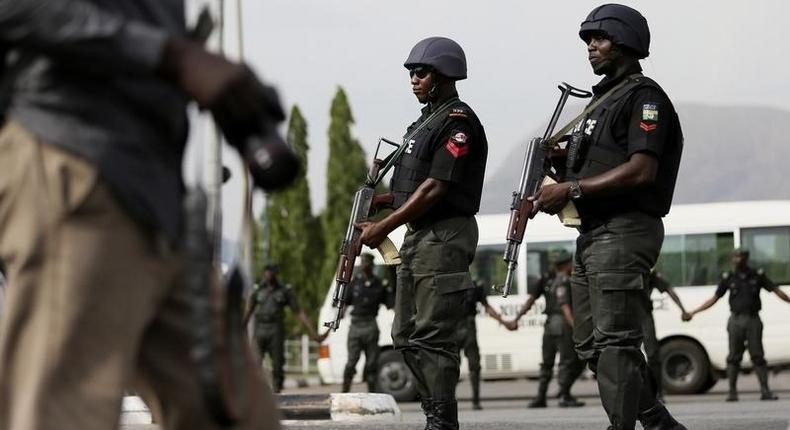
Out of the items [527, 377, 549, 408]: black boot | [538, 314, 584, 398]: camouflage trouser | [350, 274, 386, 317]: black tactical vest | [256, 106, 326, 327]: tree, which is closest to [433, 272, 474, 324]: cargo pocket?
[538, 314, 584, 398]: camouflage trouser

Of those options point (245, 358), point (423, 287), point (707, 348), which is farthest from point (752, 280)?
point (245, 358)

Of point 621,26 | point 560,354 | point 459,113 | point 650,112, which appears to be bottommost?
point 560,354

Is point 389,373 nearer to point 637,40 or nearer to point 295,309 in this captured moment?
point 295,309

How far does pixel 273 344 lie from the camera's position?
22.0 metres

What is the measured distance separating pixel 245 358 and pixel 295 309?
1784cm

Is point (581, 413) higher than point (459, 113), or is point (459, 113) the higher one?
point (459, 113)

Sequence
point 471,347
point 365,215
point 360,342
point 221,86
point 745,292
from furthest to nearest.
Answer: point 360,342
point 471,347
point 745,292
point 365,215
point 221,86

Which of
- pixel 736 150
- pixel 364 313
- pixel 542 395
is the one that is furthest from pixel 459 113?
pixel 736 150

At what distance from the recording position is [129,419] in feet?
34.3

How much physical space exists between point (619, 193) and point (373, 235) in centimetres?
169

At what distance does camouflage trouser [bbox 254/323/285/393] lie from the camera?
21.8m

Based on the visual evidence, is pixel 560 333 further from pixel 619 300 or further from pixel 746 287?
pixel 619 300

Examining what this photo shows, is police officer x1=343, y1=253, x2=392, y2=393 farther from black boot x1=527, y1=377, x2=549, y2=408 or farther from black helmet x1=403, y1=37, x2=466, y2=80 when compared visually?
black helmet x1=403, y1=37, x2=466, y2=80

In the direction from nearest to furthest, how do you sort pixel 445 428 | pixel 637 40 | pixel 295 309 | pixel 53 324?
pixel 53 324, pixel 637 40, pixel 445 428, pixel 295 309
